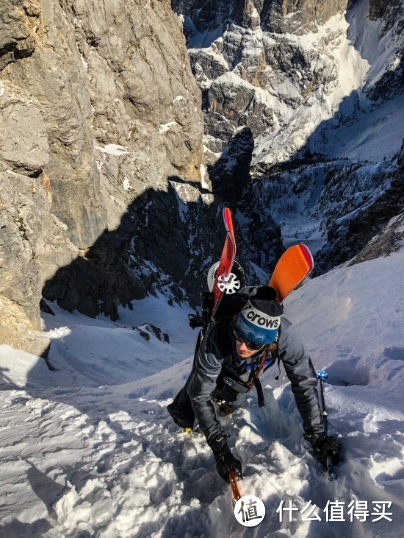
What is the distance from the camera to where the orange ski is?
9.12ft

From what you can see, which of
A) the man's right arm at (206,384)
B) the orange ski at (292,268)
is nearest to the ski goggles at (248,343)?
the man's right arm at (206,384)

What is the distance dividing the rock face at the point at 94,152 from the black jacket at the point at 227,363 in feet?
26.7

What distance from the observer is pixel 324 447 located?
3.00m

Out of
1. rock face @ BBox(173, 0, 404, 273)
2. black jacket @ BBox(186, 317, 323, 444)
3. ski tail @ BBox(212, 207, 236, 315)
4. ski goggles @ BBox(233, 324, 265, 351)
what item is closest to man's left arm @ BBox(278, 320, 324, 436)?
black jacket @ BBox(186, 317, 323, 444)

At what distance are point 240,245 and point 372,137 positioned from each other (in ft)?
307

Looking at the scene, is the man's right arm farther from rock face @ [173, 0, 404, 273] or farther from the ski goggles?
rock face @ [173, 0, 404, 273]

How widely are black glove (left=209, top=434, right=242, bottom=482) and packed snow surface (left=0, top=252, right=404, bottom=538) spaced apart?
0.16m

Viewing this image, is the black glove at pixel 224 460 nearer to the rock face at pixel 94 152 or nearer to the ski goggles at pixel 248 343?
the ski goggles at pixel 248 343

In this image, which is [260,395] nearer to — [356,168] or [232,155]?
[232,155]

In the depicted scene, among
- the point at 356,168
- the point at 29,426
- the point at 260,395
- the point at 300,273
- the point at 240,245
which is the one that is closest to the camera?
the point at 300,273

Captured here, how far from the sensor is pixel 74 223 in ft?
74.0

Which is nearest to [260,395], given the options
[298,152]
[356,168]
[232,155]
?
[232,155]

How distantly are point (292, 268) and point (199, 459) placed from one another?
7.41 ft

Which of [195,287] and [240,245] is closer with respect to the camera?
[195,287]
